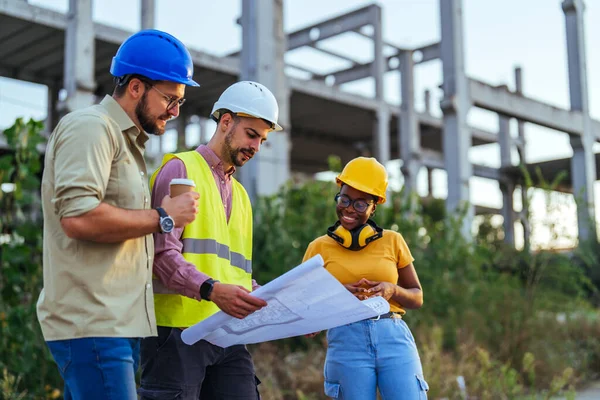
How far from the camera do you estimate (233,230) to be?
9.77 feet

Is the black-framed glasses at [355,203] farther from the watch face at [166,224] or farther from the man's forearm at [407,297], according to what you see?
the watch face at [166,224]

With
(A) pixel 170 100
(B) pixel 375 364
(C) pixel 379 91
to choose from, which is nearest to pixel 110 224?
(A) pixel 170 100

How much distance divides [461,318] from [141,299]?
6.50m

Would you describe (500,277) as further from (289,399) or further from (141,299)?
(141,299)

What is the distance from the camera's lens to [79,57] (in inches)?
631

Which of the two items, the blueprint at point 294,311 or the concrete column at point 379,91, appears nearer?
the blueprint at point 294,311

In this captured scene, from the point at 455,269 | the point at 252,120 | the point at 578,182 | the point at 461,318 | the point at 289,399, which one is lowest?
the point at 289,399

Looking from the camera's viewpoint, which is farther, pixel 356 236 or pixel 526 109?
pixel 526 109

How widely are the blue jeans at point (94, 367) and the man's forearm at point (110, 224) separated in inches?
13.1

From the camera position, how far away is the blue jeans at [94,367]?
219 centimetres

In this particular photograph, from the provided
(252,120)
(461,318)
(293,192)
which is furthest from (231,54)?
(252,120)

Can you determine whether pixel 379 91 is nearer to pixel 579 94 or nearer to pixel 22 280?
pixel 579 94

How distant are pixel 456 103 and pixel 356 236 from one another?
14.8 meters

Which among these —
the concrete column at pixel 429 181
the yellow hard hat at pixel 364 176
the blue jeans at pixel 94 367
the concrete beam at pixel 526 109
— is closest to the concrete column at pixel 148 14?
the concrete beam at pixel 526 109
